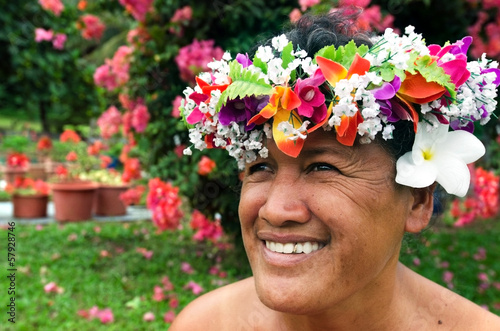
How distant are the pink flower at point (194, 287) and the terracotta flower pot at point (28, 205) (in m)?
5.06

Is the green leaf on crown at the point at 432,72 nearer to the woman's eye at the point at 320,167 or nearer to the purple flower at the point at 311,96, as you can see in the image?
the purple flower at the point at 311,96

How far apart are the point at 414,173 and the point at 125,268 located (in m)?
4.68

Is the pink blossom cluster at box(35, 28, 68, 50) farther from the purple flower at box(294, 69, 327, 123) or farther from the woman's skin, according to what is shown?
the purple flower at box(294, 69, 327, 123)

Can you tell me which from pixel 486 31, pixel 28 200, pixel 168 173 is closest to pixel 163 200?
pixel 168 173

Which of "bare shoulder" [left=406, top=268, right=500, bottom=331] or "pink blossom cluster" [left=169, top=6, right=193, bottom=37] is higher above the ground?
"pink blossom cluster" [left=169, top=6, right=193, bottom=37]

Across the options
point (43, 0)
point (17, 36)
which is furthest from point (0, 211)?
point (43, 0)

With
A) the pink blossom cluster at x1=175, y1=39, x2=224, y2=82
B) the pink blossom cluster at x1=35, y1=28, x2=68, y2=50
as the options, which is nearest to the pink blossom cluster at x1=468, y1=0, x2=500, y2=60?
the pink blossom cluster at x1=175, y1=39, x2=224, y2=82

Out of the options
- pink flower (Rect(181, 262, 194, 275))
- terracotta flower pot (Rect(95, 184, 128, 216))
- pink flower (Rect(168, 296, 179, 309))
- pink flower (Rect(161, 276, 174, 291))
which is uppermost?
pink flower (Rect(168, 296, 179, 309))

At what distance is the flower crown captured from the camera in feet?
4.71

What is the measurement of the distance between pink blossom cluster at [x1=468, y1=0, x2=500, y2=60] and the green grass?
6.39 ft

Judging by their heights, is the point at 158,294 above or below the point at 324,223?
below

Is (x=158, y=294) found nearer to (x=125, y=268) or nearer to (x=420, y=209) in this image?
(x=125, y=268)

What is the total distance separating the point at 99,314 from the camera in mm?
4293

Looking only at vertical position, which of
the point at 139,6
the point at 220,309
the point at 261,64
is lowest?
the point at 220,309
